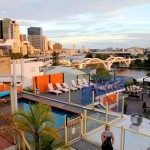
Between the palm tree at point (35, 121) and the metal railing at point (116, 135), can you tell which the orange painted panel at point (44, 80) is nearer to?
the metal railing at point (116, 135)

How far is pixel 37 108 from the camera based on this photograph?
688 centimetres

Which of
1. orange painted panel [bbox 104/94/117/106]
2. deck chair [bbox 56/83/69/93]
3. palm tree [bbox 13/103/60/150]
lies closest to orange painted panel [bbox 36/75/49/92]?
deck chair [bbox 56/83/69/93]

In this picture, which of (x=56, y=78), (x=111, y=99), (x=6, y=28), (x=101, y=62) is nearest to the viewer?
(x=6, y=28)

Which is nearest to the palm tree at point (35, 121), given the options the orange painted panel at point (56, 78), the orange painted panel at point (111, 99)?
the orange painted panel at point (111, 99)

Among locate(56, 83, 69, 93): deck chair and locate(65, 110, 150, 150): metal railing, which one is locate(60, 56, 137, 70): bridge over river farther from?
locate(65, 110, 150, 150): metal railing

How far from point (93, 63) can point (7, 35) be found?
2873 inches

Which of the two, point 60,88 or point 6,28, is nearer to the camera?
point 6,28

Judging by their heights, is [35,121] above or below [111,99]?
above

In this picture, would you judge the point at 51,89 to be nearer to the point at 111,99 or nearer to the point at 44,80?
the point at 44,80

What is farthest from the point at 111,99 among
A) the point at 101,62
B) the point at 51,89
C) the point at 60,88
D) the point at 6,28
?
the point at 101,62

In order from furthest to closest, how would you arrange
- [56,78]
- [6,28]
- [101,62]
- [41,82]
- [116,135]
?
[101,62]
[56,78]
[41,82]
[6,28]
[116,135]

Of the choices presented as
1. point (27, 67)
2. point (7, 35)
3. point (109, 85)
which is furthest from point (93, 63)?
point (7, 35)

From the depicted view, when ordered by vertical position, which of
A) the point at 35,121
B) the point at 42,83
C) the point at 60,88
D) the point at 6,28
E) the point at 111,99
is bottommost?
the point at 111,99

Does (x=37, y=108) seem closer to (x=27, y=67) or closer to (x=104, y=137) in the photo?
(x=104, y=137)
